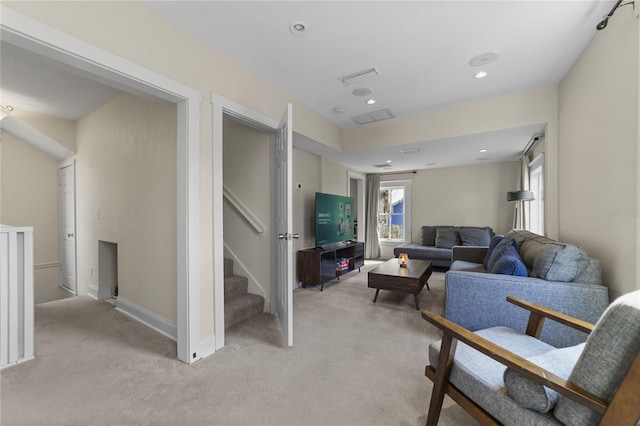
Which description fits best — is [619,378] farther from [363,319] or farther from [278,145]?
[278,145]

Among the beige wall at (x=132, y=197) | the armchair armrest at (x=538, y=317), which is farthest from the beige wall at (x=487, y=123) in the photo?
the beige wall at (x=132, y=197)

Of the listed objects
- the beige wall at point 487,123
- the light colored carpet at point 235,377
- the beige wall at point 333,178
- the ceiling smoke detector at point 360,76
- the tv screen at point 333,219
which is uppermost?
the ceiling smoke detector at point 360,76

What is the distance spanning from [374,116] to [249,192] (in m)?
2.06

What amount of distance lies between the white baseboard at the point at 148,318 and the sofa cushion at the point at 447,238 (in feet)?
17.1

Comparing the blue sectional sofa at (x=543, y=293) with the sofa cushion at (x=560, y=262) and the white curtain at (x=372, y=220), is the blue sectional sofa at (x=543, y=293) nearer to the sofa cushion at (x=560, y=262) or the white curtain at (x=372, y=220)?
the sofa cushion at (x=560, y=262)

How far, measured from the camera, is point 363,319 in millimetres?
2934

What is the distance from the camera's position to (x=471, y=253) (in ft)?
13.9

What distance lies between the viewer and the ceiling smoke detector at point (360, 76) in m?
2.65

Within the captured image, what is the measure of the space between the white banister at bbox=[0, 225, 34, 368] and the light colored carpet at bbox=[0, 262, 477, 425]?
13 centimetres

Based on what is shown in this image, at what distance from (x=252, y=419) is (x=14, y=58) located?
3.53m

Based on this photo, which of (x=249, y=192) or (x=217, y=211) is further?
(x=249, y=192)

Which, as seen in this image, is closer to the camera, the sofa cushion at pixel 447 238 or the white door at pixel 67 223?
the white door at pixel 67 223

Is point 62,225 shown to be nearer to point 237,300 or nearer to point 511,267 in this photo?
point 237,300

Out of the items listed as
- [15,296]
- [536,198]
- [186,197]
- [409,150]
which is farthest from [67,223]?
[536,198]
